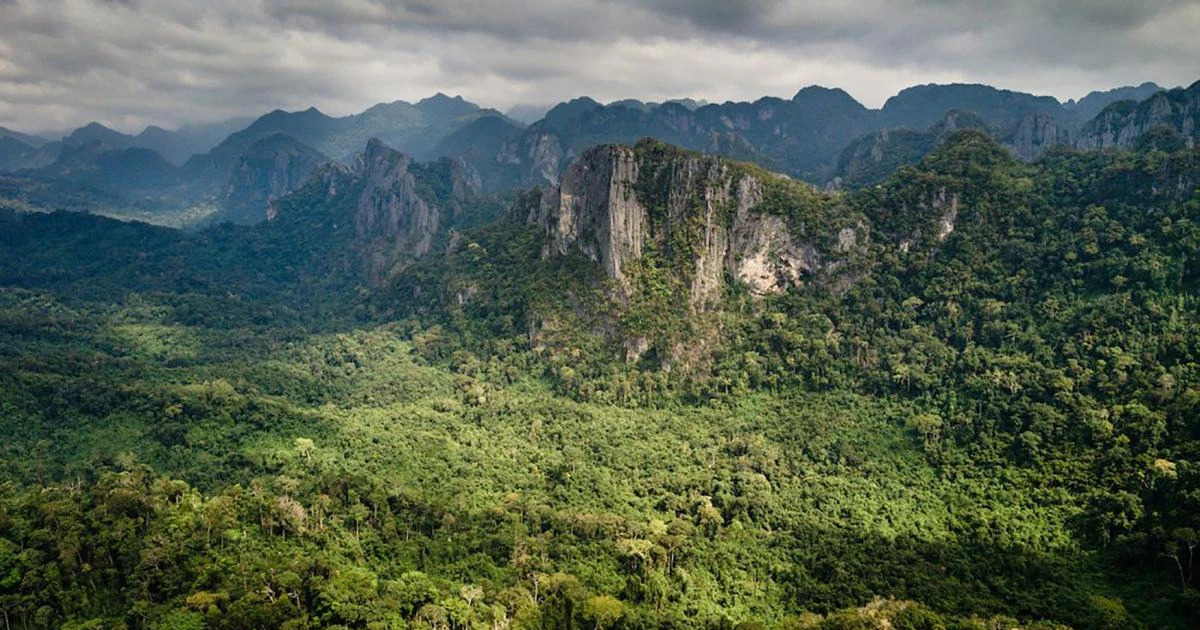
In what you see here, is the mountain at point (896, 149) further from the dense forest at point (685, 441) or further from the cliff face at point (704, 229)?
the cliff face at point (704, 229)

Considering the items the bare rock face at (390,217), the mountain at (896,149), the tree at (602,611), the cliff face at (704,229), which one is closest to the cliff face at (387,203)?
the bare rock face at (390,217)

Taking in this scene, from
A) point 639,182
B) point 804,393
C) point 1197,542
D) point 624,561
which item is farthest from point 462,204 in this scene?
point 1197,542

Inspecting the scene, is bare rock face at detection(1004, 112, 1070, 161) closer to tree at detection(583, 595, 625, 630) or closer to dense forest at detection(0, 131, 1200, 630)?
dense forest at detection(0, 131, 1200, 630)

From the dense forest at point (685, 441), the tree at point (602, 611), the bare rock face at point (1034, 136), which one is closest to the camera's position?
the dense forest at point (685, 441)

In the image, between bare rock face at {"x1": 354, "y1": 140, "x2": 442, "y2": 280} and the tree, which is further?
bare rock face at {"x1": 354, "y1": 140, "x2": 442, "y2": 280}

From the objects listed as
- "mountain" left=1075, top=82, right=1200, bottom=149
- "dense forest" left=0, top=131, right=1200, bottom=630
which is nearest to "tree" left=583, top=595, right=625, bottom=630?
"dense forest" left=0, top=131, right=1200, bottom=630

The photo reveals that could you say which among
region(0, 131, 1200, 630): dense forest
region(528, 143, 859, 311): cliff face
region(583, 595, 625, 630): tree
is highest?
region(528, 143, 859, 311): cliff face

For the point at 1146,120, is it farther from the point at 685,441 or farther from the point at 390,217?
the point at 390,217
